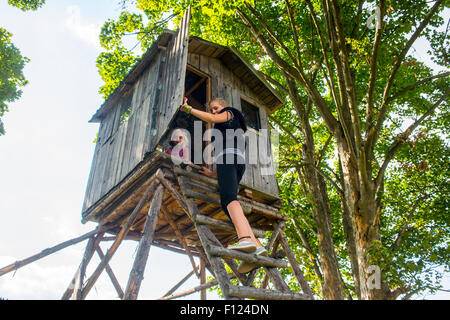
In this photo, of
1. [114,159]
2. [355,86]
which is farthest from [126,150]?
[355,86]

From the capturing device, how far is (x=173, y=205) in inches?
257

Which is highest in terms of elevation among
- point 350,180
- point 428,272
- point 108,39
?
point 108,39

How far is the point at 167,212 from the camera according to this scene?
657 cm

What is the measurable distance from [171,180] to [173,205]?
116cm

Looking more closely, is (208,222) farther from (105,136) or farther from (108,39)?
(108,39)

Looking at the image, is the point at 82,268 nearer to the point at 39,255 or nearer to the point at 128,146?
the point at 39,255

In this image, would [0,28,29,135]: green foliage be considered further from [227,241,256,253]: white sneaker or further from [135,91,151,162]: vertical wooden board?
[227,241,256,253]: white sneaker

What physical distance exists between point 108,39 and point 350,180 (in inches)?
389

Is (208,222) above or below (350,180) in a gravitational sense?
below

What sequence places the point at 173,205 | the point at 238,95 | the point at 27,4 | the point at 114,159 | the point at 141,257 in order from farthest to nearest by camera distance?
1. the point at 27,4
2. the point at 238,95
3. the point at 114,159
4. the point at 173,205
5. the point at 141,257

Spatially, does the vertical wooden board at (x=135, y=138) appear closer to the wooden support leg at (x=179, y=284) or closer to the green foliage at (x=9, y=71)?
the wooden support leg at (x=179, y=284)

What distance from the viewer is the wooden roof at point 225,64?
7.45 meters

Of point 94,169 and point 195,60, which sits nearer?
point 195,60

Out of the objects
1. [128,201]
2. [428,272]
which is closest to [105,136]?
[128,201]
